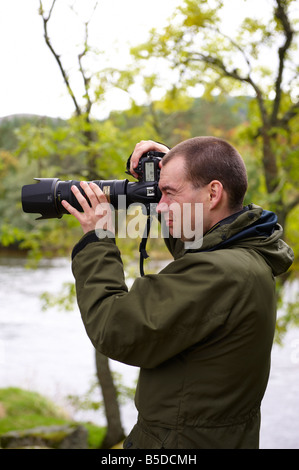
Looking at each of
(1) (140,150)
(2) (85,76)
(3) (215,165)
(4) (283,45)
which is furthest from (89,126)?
(3) (215,165)

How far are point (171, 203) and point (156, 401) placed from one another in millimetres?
497

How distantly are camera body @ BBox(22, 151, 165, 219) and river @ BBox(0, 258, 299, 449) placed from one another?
4.88 meters

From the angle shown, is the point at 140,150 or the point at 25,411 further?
the point at 25,411

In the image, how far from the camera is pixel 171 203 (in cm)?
131

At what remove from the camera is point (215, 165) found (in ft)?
4.06

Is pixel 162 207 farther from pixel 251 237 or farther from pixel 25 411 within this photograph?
pixel 25 411

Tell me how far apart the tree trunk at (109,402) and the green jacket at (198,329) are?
13.0ft

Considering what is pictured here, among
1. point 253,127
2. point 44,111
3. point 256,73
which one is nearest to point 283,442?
point 253,127

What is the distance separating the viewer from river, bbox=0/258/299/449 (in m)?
7.43

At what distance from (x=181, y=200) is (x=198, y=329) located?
338 mm

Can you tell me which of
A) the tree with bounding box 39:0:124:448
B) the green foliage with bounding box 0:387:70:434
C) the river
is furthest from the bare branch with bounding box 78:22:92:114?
the green foliage with bounding box 0:387:70:434

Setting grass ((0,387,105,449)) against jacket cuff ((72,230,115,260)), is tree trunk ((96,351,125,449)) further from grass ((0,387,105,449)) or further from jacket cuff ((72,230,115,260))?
jacket cuff ((72,230,115,260))
